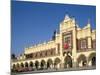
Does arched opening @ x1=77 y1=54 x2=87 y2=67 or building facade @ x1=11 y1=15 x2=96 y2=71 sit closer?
building facade @ x1=11 y1=15 x2=96 y2=71

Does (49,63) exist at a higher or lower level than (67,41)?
lower

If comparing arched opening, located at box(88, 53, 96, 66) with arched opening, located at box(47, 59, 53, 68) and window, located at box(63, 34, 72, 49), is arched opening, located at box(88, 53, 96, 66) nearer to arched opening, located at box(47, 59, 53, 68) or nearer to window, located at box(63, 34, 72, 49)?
window, located at box(63, 34, 72, 49)

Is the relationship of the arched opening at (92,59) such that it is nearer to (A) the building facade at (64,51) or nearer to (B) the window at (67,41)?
(A) the building facade at (64,51)

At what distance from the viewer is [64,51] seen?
8.56 feet

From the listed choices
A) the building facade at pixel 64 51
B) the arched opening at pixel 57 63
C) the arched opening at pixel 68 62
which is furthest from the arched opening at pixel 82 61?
the arched opening at pixel 57 63

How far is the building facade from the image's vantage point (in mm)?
2460

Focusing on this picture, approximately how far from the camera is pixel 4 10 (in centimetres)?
231

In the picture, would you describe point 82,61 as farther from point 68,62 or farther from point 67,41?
point 67,41

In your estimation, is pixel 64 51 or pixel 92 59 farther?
pixel 92 59

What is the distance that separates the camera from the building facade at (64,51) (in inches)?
96.9

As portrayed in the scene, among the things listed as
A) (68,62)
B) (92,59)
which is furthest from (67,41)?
(92,59)

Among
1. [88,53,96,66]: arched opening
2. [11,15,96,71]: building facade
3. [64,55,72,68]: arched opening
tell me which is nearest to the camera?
[11,15,96,71]: building facade

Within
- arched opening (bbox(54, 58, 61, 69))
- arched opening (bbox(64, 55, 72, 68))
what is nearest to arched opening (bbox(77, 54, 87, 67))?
arched opening (bbox(64, 55, 72, 68))
